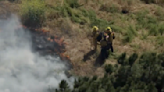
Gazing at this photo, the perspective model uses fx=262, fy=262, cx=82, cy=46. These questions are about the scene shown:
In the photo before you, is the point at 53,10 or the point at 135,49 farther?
the point at 53,10

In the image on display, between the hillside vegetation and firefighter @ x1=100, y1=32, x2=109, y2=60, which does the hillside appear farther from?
firefighter @ x1=100, y1=32, x2=109, y2=60

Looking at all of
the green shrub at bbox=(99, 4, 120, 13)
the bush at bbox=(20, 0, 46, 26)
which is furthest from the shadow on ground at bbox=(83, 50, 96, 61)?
the green shrub at bbox=(99, 4, 120, 13)

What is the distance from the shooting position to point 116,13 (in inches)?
565

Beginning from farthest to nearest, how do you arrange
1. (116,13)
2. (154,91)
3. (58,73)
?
(116,13), (58,73), (154,91)

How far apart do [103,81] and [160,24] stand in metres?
6.36

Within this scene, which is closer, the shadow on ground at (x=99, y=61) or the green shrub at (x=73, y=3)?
the shadow on ground at (x=99, y=61)

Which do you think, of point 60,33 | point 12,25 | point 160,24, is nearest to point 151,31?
point 160,24

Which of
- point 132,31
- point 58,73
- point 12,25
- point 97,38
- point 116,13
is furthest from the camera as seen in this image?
point 116,13

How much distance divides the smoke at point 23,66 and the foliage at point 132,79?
4.49 ft

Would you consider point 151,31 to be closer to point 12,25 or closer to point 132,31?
point 132,31

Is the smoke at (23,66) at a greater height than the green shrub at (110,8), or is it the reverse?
the green shrub at (110,8)

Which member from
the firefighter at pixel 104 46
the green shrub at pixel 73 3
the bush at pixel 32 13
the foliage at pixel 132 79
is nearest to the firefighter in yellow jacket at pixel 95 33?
the firefighter at pixel 104 46

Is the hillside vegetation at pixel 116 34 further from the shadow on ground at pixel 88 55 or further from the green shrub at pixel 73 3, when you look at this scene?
the shadow on ground at pixel 88 55

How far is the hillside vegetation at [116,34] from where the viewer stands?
916cm
